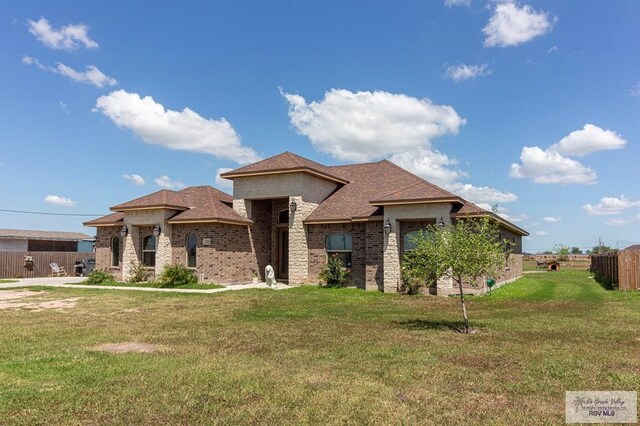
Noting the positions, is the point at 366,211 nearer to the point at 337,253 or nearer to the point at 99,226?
the point at 337,253

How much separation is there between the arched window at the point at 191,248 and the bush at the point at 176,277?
895 millimetres

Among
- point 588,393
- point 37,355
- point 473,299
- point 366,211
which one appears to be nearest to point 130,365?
point 37,355

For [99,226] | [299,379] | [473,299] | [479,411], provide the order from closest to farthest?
[479,411] → [299,379] → [473,299] → [99,226]

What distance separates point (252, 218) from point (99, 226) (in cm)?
973

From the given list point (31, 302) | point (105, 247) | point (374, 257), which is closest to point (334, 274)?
point (374, 257)

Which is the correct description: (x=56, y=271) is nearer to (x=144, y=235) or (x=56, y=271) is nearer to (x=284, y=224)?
(x=144, y=235)

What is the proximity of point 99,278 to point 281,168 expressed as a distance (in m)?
11.5

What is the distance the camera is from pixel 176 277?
2256 centimetres

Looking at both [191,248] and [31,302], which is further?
[191,248]

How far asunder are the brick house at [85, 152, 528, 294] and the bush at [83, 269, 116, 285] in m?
0.71

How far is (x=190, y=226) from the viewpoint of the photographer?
2369cm

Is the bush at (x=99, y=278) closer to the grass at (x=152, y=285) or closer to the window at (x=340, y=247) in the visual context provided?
the grass at (x=152, y=285)

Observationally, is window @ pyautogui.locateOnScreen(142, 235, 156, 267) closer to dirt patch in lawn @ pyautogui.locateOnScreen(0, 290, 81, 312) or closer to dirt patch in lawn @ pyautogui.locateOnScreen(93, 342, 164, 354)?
dirt patch in lawn @ pyautogui.locateOnScreen(0, 290, 81, 312)

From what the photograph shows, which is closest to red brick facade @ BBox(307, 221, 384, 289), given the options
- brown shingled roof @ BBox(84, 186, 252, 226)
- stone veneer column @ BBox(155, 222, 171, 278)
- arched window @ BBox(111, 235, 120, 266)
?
brown shingled roof @ BBox(84, 186, 252, 226)
